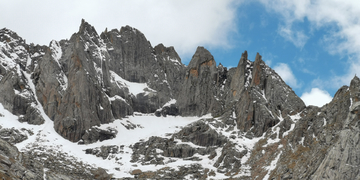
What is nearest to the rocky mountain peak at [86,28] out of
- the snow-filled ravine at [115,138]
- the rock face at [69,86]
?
the rock face at [69,86]

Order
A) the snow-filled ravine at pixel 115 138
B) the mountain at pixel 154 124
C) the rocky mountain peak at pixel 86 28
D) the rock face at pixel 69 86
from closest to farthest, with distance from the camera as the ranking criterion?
the mountain at pixel 154 124 → the snow-filled ravine at pixel 115 138 → the rock face at pixel 69 86 → the rocky mountain peak at pixel 86 28

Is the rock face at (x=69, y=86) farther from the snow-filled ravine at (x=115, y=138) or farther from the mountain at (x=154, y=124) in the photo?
the snow-filled ravine at (x=115, y=138)

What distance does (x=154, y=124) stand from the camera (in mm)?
181250

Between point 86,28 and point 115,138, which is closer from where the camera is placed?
point 115,138

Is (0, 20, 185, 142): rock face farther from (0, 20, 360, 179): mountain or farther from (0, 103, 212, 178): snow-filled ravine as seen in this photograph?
(0, 103, 212, 178): snow-filled ravine

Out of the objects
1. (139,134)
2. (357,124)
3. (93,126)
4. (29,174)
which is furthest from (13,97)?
(357,124)

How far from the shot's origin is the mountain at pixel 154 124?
81.3m

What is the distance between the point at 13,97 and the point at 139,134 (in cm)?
5532

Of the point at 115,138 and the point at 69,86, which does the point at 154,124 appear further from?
the point at 69,86

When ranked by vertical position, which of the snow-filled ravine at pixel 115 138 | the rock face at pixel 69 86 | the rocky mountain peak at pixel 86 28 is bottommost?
the snow-filled ravine at pixel 115 138

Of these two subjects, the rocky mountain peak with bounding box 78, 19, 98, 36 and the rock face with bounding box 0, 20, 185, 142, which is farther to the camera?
the rocky mountain peak with bounding box 78, 19, 98, 36

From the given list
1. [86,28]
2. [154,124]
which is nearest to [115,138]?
[154,124]

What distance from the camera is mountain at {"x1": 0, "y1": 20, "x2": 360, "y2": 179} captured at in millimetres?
81312

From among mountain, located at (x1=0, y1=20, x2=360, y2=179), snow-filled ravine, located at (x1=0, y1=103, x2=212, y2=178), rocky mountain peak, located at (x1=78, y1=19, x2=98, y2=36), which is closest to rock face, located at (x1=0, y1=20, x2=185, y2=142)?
rocky mountain peak, located at (x1=78, y1=19, x2=98, y2=36)
